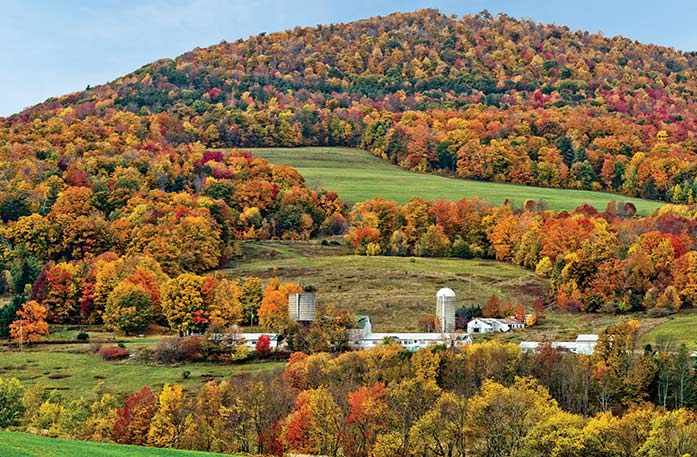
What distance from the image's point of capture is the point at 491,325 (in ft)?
309

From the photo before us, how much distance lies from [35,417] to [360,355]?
79.7 feet

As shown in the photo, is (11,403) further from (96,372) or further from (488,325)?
(488,325)

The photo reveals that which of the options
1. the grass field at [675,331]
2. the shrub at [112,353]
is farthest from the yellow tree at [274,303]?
the grass field at [675,331]

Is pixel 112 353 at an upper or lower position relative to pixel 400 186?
lower

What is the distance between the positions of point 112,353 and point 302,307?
18.9 meters

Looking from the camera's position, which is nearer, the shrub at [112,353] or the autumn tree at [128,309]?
the shrub at [112,353]

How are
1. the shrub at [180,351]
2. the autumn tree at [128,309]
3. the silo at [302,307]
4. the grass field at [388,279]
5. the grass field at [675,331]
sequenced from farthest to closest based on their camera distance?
the grass field at [388,279], the autumn tree at [128,309], the silo at [302,307], the shrub at [180,351], the grass field at [675,331]

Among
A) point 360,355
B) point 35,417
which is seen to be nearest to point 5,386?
point 35,417

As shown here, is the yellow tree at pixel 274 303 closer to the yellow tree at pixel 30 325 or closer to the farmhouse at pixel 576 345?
the yellow tree at pixel 30 325

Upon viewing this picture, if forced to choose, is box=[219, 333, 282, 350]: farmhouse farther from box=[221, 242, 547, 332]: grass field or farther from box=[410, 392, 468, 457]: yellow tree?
box=[410, 392, 468, 457]: yellow tree

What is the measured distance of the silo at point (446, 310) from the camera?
9456 centimetres

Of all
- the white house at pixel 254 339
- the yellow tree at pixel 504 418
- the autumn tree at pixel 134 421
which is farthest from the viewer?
the white house at pixel 254 339

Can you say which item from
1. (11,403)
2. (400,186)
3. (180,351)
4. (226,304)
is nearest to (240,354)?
(180,351)

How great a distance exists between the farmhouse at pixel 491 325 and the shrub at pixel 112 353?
33438 millimetres
